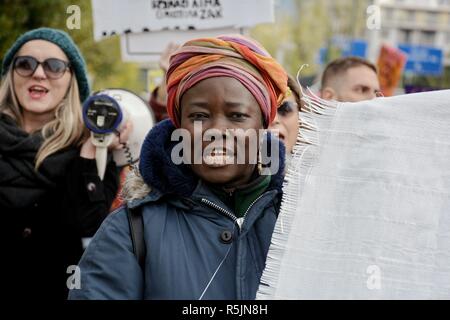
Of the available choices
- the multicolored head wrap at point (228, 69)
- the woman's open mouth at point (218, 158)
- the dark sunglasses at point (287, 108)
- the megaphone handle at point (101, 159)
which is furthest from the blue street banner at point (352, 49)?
the woman's open mouth at point (218, 158)

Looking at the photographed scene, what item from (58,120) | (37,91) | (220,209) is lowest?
(220,209)

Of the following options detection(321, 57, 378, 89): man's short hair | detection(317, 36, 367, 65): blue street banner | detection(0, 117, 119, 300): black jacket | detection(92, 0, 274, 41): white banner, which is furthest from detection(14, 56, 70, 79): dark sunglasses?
detection(317, 36, 367, 65): blue street banner

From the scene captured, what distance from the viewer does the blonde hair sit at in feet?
11.3

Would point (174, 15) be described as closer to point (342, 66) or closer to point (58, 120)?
point (342, 66)

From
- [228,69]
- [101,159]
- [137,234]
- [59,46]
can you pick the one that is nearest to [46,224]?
[101,159]

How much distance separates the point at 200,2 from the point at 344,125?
9.13 feet

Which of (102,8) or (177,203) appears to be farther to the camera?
(102,8)

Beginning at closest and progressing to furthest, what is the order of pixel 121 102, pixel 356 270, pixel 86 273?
pixel 356 270 < pixel 86 273 < pixel 121 102

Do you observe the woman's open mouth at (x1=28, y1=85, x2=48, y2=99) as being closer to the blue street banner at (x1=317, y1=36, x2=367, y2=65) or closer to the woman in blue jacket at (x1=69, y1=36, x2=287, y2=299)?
the woman in blue jacket at (x1=69, y1=36, x2=287, y2=299)

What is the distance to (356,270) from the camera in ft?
5.90

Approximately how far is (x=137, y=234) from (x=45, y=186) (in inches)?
58.4

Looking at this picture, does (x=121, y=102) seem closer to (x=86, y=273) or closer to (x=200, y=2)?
(x=200, y=2)

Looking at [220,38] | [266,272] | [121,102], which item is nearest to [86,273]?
[266,272]

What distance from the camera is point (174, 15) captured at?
4660 millimetres
